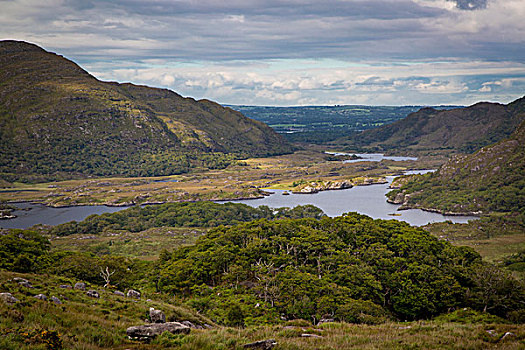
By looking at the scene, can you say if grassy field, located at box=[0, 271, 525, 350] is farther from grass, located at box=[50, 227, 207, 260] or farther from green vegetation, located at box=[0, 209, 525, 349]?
grass, located at box=[50, 227, 207, 260]

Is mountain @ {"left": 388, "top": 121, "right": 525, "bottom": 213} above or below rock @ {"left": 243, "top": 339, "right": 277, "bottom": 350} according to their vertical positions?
below

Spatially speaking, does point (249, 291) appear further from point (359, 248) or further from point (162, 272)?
point (359, 248)

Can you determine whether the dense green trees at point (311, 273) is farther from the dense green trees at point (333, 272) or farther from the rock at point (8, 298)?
the rock at point (8, 298)

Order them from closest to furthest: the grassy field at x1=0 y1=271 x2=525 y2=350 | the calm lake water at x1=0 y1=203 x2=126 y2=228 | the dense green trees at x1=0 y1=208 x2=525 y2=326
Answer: the grassy field at x1=0 y1=271 x2=525 y2=350 < the dense green trees at x1=0 y1=208 x2=525 y2=326 < the calm lake water at x1=0 y1=203 x2=126 y2=228

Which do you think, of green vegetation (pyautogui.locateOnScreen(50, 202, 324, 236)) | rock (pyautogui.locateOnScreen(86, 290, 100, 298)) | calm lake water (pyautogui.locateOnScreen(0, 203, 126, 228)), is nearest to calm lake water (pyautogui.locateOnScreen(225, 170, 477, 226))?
green vegetation (pyautogui.locateOnScreen(50, 202, 324, 236))

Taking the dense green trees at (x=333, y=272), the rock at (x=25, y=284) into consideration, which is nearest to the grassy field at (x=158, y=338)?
the rock at (x=25, y=284)

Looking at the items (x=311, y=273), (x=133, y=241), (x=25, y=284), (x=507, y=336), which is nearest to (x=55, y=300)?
(x=25, y=284)
